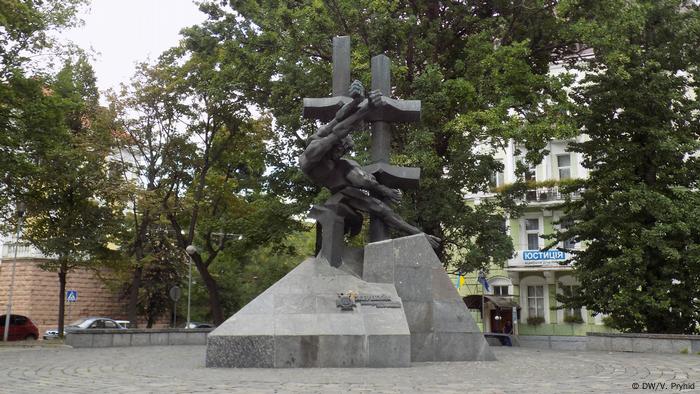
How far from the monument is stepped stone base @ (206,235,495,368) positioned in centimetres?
2

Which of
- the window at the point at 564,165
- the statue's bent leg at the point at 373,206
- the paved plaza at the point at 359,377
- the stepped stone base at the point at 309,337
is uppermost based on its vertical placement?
the window at the point at 564,165

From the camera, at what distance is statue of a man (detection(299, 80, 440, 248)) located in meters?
11.6

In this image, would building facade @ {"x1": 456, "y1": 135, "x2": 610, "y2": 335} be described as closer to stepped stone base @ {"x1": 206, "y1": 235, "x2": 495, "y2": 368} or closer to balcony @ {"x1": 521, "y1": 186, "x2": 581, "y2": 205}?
balcony @ {"x1": 521, "y1": 186, "x2": 581, "y2": 205}

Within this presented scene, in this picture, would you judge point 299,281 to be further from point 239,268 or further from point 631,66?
point 239,268

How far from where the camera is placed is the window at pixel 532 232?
37.3 m

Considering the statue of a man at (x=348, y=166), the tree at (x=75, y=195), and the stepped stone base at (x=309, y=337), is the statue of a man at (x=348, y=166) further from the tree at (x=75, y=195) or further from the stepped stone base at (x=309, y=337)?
the tree at (x=75, y=195)

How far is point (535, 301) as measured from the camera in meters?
36.4

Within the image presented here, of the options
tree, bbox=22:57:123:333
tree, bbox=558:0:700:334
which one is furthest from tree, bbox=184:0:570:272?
tree, bbox=22:57:123:333

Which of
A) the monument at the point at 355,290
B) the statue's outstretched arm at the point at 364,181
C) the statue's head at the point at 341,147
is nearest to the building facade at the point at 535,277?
the monument at the point at 355,290

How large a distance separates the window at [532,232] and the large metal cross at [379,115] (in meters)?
25.6

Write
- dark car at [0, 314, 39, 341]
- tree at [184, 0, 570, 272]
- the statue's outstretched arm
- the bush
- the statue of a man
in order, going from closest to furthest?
1. the statue of a man
2. the statue's outstretched arm
3. tree at [184, 0, 570, 272]
4. dark car at [0, 314, 39, 341]
5. the bush

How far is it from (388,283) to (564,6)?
1142 centimetres

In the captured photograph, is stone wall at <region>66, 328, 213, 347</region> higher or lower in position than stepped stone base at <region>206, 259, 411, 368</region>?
lower

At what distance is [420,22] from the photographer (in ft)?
66.1
